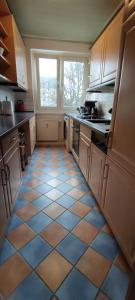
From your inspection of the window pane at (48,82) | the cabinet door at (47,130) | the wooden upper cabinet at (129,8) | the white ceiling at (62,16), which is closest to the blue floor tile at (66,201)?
the wooden upper cabinet at (129,8)

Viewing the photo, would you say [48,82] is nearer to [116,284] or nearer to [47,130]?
[47,130]

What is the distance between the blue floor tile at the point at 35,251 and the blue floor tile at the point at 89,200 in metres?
0.67

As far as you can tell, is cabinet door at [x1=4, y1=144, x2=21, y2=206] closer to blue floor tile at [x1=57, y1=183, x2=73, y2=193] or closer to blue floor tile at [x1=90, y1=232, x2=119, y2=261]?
blue floor tile at [x1=57, y1=183, x2=73, y2=193]

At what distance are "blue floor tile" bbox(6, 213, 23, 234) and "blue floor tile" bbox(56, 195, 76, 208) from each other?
18.6 inches

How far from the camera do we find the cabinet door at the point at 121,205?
0.93 m

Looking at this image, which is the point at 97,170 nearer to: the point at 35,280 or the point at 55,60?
the point at 35,280

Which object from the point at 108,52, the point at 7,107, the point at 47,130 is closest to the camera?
the point at 108,52

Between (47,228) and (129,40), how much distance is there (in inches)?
63.3

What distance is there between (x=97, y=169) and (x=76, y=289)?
96 cm

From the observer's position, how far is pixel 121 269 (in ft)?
3.38

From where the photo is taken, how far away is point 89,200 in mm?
1763

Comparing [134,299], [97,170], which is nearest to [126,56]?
[97,170]

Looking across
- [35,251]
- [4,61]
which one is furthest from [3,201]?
[4,61]

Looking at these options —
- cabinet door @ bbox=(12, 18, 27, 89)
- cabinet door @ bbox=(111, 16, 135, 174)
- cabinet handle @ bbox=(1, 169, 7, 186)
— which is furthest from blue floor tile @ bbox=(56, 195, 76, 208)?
cabinet door @ bbox=(12, 18, 27, 89)
